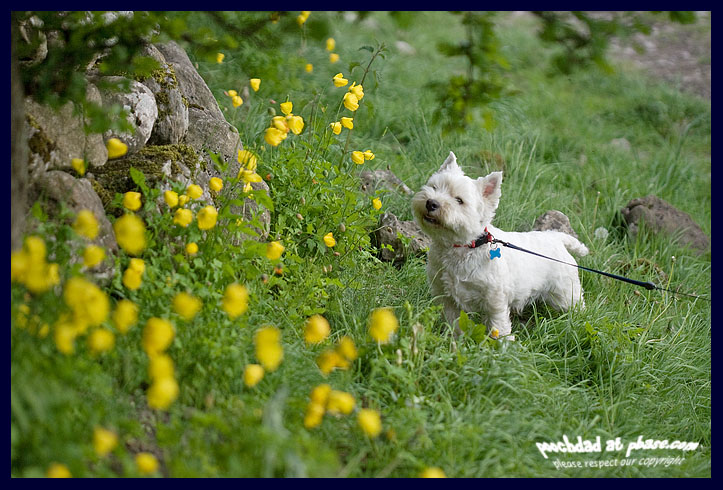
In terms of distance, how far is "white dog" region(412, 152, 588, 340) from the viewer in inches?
150

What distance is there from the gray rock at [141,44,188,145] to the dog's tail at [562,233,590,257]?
2769mm

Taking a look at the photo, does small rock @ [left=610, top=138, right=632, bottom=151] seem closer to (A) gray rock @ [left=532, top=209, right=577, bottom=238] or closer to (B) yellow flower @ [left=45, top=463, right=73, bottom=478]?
(A) gray rock @ [left=532, top=209, right=577, bottom=238]

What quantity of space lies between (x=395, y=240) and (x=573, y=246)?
1.33m

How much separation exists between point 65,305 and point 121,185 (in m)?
1.15

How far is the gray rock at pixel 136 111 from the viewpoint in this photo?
3.31 m

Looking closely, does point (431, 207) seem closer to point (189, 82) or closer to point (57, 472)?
point (189, 82)

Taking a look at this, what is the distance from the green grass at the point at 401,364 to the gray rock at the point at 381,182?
0.12m

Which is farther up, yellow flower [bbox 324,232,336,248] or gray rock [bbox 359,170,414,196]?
yellow flower [bbox 324,232,336,248]

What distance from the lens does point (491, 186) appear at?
12.8 ft

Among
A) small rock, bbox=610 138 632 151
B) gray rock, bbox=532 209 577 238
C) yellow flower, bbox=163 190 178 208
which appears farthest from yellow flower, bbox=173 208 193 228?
small rock, bbox=610 138 632 151

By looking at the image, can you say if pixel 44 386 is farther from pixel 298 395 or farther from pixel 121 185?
pixel 121 185

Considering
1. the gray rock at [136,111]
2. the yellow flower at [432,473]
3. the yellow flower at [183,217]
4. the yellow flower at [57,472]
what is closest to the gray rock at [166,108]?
the gray rock at [136,111]

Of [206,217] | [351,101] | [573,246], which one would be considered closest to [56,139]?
[206,217]

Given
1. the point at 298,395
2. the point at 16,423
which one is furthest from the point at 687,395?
the point at 16,423
